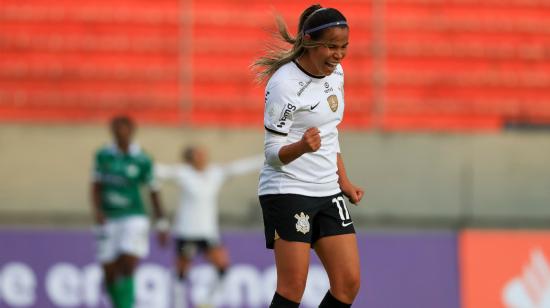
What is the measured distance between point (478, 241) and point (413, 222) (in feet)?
8.80

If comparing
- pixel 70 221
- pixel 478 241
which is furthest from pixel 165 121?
pixel 478 241

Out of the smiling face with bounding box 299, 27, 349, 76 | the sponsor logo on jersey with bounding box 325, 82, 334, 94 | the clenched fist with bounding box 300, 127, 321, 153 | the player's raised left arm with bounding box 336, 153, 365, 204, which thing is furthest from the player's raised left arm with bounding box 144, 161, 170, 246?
the clenched fist with bounding box 300, 127, 321, 153

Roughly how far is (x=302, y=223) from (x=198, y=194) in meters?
7.81

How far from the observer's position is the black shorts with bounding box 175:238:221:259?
13.6m

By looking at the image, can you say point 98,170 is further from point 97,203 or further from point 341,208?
point 341,208

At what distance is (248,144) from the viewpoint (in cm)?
1469

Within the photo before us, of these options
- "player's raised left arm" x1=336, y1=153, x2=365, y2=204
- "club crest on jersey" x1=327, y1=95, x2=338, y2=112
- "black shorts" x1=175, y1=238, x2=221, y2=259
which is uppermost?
"club crest on jersey" x1=327, y1=95, x2=338, y2=112

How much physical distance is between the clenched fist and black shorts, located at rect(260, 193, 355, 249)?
52cm

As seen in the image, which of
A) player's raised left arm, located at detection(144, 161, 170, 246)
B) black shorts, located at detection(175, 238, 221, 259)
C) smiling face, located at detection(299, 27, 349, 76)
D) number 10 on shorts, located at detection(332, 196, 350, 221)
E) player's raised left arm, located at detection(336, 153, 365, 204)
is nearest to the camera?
smiling face, located at detection(299, 27, 349, 76)

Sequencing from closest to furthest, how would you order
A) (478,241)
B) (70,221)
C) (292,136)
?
(292,136) → (478,241) → (70,221)

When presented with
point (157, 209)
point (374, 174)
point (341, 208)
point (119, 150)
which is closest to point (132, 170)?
point (119, 150)

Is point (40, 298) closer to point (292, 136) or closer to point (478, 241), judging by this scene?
point (478, 241)

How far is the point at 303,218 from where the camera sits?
21.2 feet

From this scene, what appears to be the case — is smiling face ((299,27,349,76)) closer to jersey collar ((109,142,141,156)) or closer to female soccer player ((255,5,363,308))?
Result: female soccer player ((255,5,363,308))
